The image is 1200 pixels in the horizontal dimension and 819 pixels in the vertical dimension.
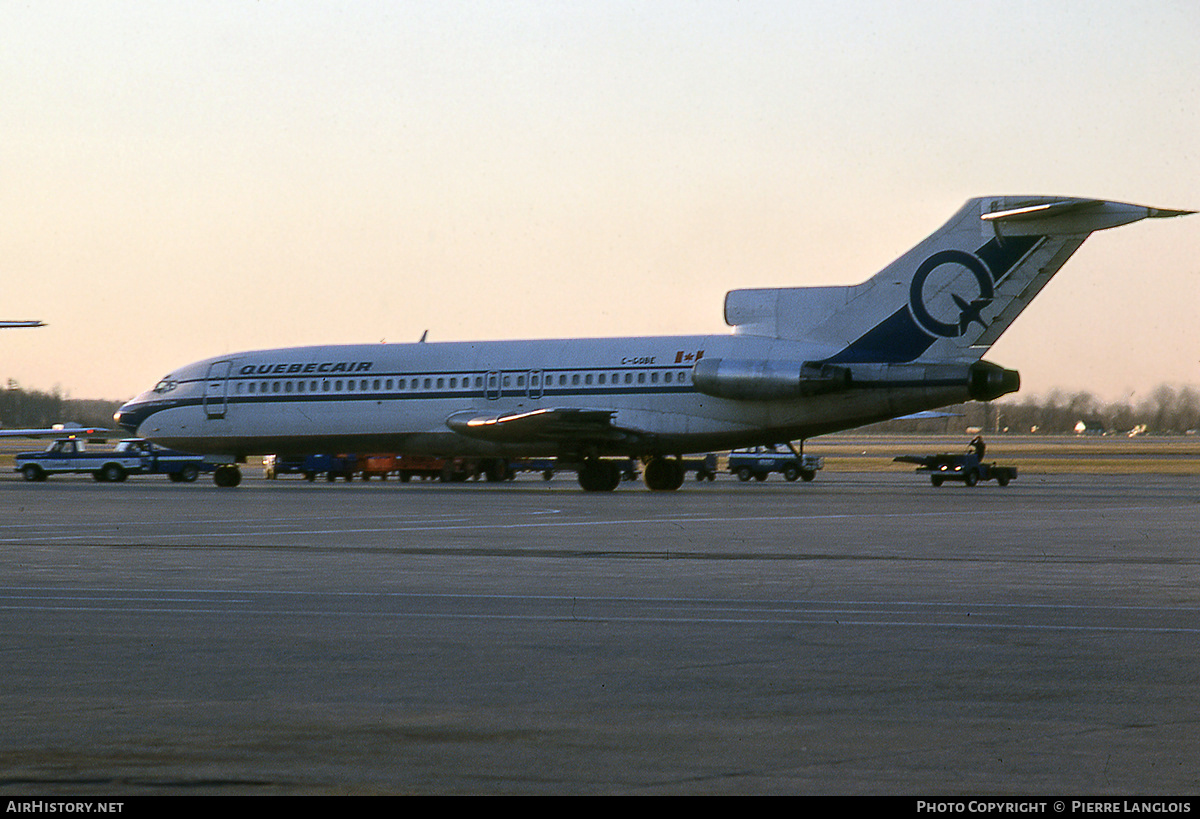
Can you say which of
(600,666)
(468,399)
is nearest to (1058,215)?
(468,399)

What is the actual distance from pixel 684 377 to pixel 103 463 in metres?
24.3

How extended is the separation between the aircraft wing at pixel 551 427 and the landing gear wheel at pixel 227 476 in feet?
29.7

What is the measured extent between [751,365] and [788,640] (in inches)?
1053

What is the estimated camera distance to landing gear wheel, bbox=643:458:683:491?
40.5m

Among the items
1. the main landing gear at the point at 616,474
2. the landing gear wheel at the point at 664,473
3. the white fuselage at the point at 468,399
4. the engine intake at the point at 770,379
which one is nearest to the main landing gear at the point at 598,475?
the main landing gear at the point at 616,474

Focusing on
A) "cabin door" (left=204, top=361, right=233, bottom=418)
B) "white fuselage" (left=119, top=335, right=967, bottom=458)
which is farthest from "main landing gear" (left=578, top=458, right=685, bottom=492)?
"cabin door" (left=204, top=361, right=233, bottom=418)

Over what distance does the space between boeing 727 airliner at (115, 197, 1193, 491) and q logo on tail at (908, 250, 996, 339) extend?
35 mm

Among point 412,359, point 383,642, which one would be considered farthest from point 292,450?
point 383,642

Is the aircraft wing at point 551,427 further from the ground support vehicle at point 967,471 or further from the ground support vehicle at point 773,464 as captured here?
the ground support vehicle at point 773,464

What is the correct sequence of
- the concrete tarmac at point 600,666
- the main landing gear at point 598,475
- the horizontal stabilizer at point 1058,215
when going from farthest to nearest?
the main landing gear at point 598,475
the horizontal stabilizer at point 1058,215
the concrete tarmac at point 600,666

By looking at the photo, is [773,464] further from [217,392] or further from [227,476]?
[217,392]

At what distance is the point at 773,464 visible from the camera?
2157 inches

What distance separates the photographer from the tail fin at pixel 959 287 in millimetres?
34719

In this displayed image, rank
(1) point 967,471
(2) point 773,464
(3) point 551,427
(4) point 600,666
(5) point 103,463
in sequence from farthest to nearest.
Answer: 1. (2) point 773,464
2. (5) point 103,463
3. (1) point 967,471
4. (3) point 551,427
5. (4) point 600,666
